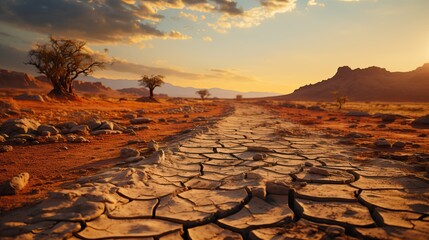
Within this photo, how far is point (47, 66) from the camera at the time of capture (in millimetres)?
21297

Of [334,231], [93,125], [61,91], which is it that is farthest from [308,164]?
[61,91]

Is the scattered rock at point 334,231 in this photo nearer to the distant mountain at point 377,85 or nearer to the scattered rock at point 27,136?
the scattered rock at point 27,136

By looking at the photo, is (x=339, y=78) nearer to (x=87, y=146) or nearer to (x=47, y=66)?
(x=47, y=66)

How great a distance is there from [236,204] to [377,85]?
283 ft

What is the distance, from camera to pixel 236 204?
2664 millimetres

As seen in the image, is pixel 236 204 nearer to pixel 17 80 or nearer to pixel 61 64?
pixel 61 64

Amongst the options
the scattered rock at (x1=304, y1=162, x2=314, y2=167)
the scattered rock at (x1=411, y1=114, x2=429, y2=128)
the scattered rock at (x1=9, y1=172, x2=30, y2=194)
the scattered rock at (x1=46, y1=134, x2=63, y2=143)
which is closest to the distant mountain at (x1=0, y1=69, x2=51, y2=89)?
the scattered rock at (x1=46, y1=134, x2=63, y2=143)

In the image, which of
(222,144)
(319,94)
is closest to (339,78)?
(319,94)

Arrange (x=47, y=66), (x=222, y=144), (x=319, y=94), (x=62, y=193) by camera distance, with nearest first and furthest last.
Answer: (x=62, y=193) → (x=222, y=144) → (x=47, y=66) → (x=319, y=94)

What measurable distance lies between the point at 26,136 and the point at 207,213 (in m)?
5.50

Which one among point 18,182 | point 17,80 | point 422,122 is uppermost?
point 17,80

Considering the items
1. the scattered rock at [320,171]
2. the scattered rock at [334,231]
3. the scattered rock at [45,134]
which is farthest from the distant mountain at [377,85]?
the scattered rock at [45,134]

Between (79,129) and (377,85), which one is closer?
(79,129)

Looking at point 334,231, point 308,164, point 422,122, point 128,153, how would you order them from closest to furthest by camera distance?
point 334,231 < point 308,164 < point 128,153 < point 422,122
